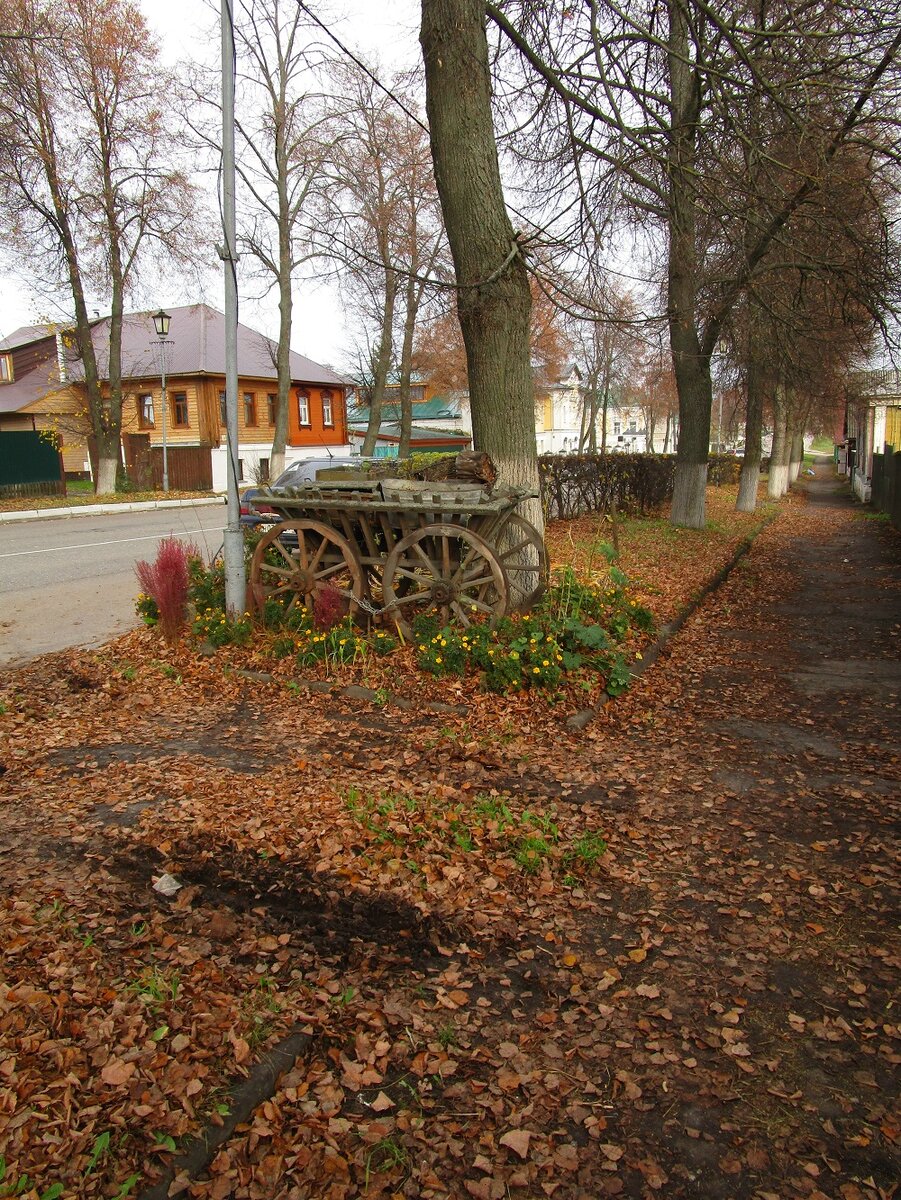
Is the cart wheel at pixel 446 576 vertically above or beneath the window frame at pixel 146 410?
beneath

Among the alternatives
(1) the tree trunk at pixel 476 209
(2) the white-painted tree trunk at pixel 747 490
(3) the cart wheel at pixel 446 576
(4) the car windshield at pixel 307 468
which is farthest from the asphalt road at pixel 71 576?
(2) the white-painted tree trunk at pixel 747 490

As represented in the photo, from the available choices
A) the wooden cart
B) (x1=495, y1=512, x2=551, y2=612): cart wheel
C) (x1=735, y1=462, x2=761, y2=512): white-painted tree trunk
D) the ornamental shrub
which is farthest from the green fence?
(x1=495, y1=512, x2=551, y2=612): cart wheel

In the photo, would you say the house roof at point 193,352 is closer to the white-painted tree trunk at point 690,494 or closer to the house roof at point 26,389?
the house roof at point 26,389

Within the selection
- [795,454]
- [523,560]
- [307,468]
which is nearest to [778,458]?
[795,454]

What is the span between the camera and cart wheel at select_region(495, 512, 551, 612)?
7.55 metres

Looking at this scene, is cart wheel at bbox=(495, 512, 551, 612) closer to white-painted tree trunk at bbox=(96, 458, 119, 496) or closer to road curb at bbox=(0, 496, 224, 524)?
road curb at bbox=(0, 496, 224, 524)

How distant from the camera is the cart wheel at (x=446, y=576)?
6.87 metres

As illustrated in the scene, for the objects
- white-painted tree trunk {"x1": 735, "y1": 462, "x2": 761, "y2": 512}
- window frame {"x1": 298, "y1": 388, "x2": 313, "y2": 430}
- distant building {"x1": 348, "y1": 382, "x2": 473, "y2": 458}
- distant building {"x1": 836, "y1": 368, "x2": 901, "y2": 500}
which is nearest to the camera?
white-painted tree trunk {"x1": 735, "y1": 462, "x2": 761, "y2": 512}

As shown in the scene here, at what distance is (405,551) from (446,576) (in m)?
0.51

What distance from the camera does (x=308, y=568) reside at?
301 inches

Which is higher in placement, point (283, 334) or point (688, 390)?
point (283, 334)

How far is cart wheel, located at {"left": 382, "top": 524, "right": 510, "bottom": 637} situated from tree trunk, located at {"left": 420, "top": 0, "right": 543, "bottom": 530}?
147 cm

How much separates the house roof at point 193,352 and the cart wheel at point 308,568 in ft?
94.0

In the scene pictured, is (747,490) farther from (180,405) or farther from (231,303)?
(180,405)
